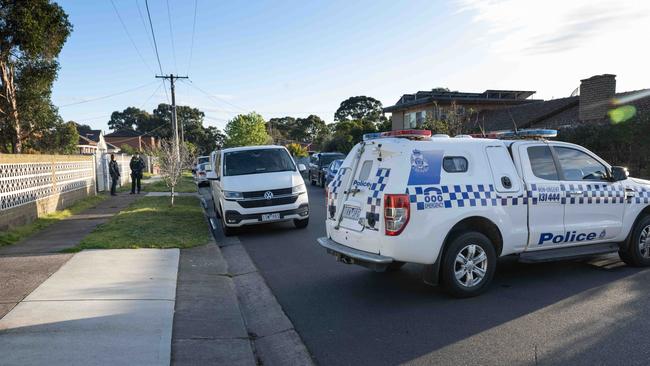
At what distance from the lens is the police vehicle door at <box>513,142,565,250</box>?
596cm

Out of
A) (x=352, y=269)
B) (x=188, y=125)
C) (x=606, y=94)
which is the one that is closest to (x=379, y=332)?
(x=352, y=269)

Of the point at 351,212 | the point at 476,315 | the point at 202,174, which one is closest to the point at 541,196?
the point at 476,315

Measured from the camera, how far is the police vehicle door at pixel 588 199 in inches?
248

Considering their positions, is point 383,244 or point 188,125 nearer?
point 383,244

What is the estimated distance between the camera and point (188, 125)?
9169 cm


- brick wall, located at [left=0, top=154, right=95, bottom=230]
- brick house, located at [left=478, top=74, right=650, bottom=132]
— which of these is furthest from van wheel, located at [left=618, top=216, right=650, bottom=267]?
brick wall, located at [left=0, top=154, right=95, bottom=230]

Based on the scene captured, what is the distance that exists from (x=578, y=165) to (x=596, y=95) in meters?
16.4

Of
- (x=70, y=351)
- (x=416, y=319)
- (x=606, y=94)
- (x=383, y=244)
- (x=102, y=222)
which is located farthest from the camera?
(x=606, y=94)

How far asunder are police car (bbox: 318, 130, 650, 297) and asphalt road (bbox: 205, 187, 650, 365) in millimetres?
368

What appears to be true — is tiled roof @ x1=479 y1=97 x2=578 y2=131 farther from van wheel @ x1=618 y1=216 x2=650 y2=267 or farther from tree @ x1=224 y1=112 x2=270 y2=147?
tree @ x1=224 y1=112 x2=270 y2=147

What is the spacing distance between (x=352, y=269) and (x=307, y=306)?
1653mm

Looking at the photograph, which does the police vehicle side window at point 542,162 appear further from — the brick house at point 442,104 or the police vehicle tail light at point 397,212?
the brick house at point 442,104

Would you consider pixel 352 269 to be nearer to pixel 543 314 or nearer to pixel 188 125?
pixel 543 314

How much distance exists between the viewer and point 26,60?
22312 mm
